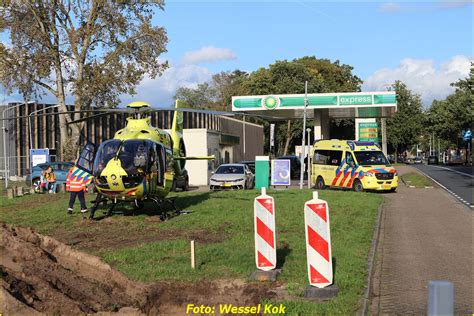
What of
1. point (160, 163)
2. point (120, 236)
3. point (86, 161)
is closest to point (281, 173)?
point (160, 163)

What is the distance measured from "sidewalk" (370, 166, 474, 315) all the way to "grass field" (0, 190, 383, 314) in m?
0.39

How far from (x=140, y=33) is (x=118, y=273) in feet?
104

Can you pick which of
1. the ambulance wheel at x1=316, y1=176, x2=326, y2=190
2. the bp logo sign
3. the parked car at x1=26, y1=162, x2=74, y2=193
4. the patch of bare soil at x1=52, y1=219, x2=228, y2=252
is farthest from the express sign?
the patch of bare soil at x1=52, y1=219, x2=228, y2=252

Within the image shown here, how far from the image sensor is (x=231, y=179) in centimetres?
3070

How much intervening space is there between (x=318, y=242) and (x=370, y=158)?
22.5 metres

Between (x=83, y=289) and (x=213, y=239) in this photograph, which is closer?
(x=83, y=289)

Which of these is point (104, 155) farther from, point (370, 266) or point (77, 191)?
point (370, 266)

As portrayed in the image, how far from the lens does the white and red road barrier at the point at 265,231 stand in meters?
8.96

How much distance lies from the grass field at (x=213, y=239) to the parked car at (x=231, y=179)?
8.91 m

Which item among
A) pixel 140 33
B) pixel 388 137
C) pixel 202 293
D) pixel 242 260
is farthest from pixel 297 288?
pixel 388 137

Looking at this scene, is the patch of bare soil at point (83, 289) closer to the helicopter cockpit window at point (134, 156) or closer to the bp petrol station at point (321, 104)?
the helicopter cockpit window at point (134, 156)

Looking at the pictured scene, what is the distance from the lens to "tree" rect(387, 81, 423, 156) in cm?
8337

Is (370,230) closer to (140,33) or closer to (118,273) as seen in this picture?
(118,273)

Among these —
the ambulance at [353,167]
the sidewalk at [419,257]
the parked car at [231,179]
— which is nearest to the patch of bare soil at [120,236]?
the sidewalk at [419,257]
